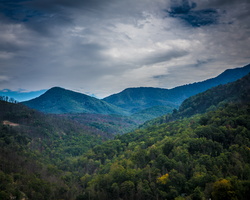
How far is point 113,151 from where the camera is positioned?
13050cm

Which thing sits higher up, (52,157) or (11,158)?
(11,158)

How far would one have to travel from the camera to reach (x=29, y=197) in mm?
62312

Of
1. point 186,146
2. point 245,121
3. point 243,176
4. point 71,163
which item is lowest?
point 71,163

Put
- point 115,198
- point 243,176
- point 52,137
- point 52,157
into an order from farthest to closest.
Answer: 1. point 52,137
2. point 52,157
3. point 115,198
4. point 243,176

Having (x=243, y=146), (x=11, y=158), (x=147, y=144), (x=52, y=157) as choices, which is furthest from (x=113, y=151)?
(x=243, y=146)

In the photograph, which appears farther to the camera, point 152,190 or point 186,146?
point 186,146

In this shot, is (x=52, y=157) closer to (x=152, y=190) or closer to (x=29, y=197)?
(x=29, y=197)

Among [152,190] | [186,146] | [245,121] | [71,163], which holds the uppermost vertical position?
[245,121]

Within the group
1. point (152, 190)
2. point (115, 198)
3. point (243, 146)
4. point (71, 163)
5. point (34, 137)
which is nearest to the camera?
point (152, 190)

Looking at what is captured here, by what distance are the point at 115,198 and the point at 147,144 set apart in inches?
2240

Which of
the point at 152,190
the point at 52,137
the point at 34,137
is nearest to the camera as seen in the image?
the point at 152,190

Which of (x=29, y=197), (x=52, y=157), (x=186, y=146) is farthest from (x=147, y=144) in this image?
(x=52, y=157)

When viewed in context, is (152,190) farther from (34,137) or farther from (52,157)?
(34,137)

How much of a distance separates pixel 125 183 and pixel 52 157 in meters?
104
